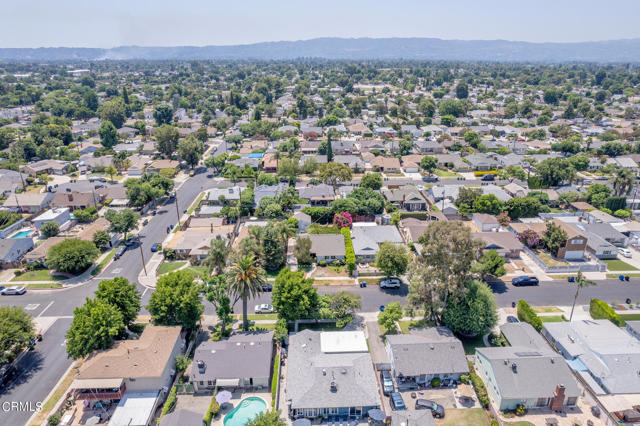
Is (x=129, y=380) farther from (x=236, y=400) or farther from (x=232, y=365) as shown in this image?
(x=236, y=400)

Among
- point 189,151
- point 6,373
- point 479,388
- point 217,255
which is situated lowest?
point 6,373

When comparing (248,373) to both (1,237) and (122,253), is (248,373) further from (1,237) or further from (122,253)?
(1,237)

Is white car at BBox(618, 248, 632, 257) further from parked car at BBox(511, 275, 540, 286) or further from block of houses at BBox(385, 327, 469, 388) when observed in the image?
block of houses at BBox(385, 327, 469, 388)

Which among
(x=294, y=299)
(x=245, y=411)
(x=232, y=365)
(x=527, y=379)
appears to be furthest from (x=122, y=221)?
(x=527, y=379)

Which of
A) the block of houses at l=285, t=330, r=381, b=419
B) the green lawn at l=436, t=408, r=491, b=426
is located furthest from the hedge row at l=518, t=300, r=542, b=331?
the block of houses at l=285, t=330, r=381, b=419

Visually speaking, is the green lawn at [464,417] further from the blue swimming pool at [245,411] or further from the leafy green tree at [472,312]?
the blue swimming pool at [245,411]

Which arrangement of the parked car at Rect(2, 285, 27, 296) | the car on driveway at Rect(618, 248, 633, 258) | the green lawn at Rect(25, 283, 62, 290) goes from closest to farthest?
Result: 1. the parked car at Rect(2, 285, 27, 296)
2. the green lawn at Rect(25, 283, 62, 290)
3. the car on driveway at Rect(618, 248, 633, 258)
